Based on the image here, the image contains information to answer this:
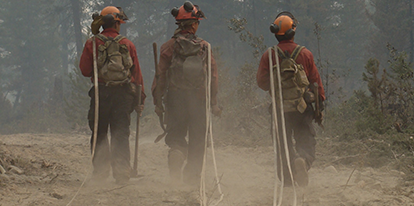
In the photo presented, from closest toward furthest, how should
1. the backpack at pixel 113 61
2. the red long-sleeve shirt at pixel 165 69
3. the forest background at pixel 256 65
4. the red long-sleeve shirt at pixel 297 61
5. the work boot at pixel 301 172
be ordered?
the work boot at pixel 301 172 < the red long-sleeve shirt at pixel 297 61 < the backpack at pixel 113 61 < the red long-sleeve shirt at pixel 165 69 < the forest background at pixel 256 65

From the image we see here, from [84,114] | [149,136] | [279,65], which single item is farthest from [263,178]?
[84,114]

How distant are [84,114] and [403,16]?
18.1m

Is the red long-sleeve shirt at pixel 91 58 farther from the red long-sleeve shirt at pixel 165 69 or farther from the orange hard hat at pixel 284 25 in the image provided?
the orange hard hat at pixel 284 25

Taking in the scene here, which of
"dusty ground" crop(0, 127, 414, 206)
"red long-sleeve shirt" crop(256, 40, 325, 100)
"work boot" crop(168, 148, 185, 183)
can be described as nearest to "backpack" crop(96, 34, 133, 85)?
"work boot" crop(168, 148, 185, 183)

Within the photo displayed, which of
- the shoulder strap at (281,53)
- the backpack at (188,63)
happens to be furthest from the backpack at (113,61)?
the shoulder strap at (281,53)

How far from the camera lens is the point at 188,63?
559 centimetres

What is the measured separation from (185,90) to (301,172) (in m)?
1.73

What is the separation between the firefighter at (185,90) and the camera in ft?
18.5

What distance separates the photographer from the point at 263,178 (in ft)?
21.4

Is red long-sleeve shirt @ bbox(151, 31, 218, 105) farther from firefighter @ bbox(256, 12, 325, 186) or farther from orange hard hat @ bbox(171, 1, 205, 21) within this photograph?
firefighter @ bbox(256, 12, 325, 186)

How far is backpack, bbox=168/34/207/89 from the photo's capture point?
18.4 feet

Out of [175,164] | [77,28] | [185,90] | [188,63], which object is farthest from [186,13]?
[77,28]

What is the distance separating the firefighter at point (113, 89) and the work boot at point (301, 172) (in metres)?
2.11

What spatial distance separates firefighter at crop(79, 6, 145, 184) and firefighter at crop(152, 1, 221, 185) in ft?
1.25
